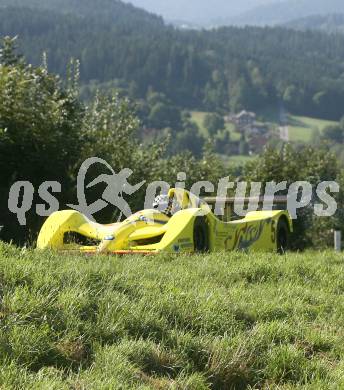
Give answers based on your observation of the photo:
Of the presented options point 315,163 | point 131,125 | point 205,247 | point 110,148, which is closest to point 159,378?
point 205,247

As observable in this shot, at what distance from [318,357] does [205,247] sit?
16.8 feet

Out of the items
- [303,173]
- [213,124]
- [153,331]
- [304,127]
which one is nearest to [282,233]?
[153,331]

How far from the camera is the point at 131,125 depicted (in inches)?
898

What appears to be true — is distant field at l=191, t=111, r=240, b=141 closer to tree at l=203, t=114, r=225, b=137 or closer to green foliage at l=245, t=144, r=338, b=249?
tree at l=203, t=114, r=225, b=137

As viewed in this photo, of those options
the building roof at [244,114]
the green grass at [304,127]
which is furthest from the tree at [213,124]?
the building roof at [244,114]

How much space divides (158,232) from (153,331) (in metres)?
4.98

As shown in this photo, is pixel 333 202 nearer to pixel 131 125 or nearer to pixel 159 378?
pixel 131 125

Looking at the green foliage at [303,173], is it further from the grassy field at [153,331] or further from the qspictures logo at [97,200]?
the grassy field at [153,331]

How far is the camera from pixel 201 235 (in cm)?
984

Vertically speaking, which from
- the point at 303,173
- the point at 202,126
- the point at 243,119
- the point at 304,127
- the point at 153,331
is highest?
the point at 243,119

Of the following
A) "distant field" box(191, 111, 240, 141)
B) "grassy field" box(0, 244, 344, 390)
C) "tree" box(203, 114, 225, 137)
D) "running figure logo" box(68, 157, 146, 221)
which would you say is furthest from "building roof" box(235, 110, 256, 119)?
"grassy field" box(0, 244, 344, 390)

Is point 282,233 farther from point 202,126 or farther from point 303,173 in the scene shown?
point 202,126

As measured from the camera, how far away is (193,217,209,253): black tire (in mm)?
9639

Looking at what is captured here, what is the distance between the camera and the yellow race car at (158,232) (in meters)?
9.08
